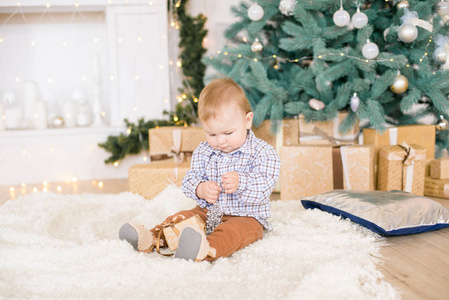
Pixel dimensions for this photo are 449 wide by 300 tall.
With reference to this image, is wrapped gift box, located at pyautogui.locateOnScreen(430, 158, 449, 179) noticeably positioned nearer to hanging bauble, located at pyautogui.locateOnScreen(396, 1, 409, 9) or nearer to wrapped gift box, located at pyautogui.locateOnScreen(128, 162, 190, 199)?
hanging bauble, located at pyautogui.locateOnScreen(396, 1, 409, 9)

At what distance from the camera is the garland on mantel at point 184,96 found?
2461 mm

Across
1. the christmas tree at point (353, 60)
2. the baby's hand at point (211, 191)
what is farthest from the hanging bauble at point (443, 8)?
the baby's hand at point (211, 191)

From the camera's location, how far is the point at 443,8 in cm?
186

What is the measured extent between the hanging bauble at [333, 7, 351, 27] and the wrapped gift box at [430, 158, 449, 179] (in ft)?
2.46

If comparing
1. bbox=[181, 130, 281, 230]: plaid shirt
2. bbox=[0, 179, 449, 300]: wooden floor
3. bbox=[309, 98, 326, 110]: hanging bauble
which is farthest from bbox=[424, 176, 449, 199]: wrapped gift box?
bbox=[181, 130, 281, 230]: plaid shirt

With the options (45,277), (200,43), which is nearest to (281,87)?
(200,43)

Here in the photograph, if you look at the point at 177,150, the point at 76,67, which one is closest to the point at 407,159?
the point at 177,150

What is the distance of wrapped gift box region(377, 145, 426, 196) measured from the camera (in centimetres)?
179

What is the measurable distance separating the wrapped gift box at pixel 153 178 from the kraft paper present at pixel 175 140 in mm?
194

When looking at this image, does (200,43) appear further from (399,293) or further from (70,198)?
(399,293)

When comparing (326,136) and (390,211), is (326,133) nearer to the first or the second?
(326,136)

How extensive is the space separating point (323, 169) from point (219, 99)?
0.76 metres

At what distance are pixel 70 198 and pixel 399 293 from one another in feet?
4.85

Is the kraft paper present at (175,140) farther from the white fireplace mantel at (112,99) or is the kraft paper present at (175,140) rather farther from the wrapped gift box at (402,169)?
the wrapped gift box at (402,169)
